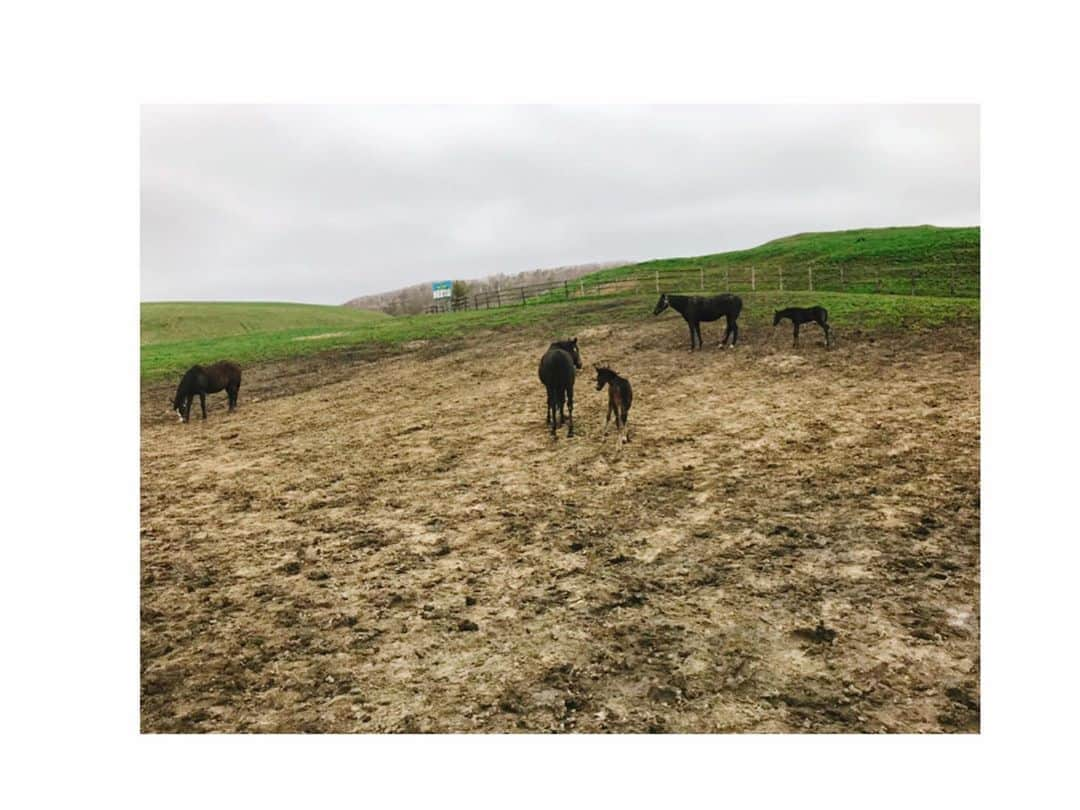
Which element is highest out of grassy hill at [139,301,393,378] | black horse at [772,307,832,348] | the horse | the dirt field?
grassy hill at [139,301,393,378]

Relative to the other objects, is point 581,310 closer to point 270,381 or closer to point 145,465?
point 270,381

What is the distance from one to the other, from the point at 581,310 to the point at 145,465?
20.8 meters

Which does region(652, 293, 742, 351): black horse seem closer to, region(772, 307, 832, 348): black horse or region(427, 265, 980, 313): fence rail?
region(772, 307, 832, 348): black horse

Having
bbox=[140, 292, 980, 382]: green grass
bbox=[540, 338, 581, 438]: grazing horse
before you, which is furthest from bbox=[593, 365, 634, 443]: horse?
bbox=[140, 292, 980, 382]: green grass

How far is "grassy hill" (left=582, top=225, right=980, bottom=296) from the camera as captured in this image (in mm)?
36156

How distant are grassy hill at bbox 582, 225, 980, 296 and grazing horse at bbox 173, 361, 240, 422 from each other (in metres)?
28.3

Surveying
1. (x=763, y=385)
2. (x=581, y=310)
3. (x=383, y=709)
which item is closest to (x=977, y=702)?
(x=383, y=709)

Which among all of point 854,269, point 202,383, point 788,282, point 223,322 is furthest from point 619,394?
point 223,322

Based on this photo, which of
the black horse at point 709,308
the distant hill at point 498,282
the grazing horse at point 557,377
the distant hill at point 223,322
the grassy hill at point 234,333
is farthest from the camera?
the distant hill at point 498,282

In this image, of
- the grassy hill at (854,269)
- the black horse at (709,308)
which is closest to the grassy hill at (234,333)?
the black horse at (709,308)

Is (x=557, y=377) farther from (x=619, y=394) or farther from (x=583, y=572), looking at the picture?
(x=583, y=572)

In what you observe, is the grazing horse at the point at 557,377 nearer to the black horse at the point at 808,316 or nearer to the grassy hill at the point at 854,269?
the black horse at the point at 808,316

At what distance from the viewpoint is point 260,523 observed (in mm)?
7738

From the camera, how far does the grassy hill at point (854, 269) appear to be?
36.2 meters
